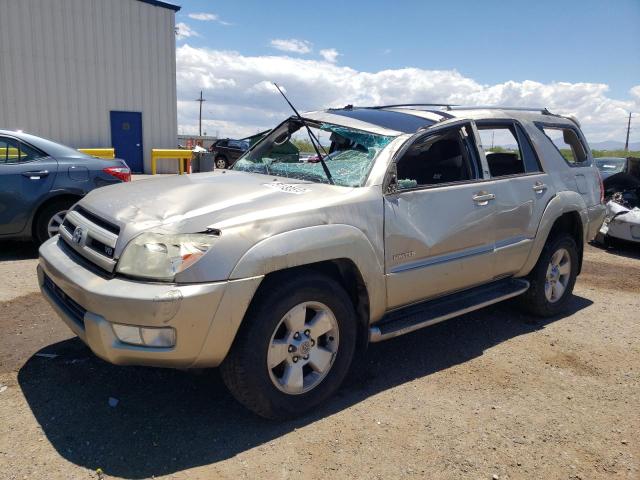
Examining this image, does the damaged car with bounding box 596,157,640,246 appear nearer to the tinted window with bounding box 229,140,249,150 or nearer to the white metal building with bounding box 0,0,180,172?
the white metal building with bounding box 0,0,180,172

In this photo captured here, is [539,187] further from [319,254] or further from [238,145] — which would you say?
[238,145]

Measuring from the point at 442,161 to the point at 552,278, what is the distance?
65.4 inches

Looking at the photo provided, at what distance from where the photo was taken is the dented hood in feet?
8.95

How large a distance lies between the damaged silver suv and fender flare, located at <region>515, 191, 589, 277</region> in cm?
2

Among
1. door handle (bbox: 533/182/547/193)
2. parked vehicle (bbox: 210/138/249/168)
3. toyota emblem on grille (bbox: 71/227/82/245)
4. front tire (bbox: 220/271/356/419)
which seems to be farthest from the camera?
parked vehicle (bbox: 210/138/249/168)

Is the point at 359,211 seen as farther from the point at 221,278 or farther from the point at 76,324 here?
the point at 76,324

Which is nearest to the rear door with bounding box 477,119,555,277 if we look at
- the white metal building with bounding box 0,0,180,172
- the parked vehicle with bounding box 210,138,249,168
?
the white metal building with bounding box 0,0,180,172

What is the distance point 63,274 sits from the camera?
287 centimetres

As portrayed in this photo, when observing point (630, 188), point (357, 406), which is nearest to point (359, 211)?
point (357, 406)

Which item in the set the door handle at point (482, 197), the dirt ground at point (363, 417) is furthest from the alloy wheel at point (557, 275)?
the door handle at point (482, 197)

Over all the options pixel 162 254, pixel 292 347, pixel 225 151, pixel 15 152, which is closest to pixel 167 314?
pixel 162 254

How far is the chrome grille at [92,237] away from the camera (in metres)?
2.74

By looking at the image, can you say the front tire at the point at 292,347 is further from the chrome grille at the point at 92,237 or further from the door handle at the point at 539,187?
the door handle at the point at 539,187

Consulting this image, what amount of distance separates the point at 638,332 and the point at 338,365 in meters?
3.13
